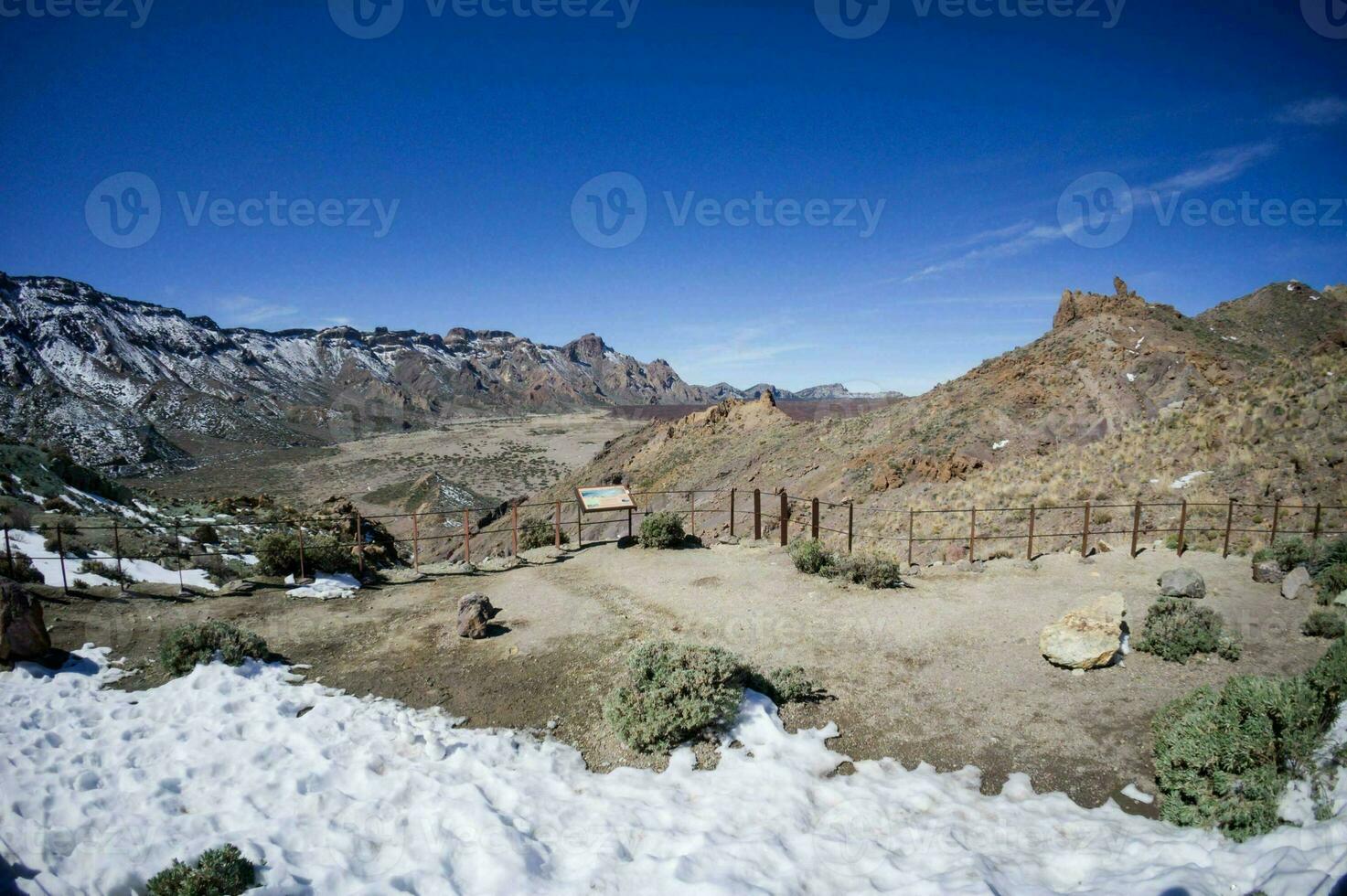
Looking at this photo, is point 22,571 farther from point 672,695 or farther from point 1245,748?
point 1245,748

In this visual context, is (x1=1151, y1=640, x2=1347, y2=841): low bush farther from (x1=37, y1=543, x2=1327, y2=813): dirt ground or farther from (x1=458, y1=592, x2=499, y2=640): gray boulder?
(x1=458, y1=592, x2=499, y2=640): gray boulder

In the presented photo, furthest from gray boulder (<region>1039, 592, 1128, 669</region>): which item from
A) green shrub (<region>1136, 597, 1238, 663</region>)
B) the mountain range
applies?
the mountain range

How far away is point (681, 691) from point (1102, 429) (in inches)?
1025

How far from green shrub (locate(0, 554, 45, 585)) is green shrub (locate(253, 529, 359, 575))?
3.17 m

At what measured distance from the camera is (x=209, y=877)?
4.38m

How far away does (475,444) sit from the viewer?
107 metres

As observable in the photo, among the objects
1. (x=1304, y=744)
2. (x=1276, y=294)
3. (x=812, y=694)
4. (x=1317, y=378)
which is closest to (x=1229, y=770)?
(x=1304, y=744)

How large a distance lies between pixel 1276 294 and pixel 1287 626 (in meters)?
51.0

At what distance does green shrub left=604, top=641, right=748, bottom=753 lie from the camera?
6.67 meters

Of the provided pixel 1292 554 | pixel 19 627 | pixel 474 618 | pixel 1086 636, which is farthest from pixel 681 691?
pixel 1292 554

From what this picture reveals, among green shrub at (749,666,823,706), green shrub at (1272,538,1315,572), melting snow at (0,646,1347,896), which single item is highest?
green shrub at (1272,538,1315,572)

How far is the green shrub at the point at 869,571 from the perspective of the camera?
11500 mm

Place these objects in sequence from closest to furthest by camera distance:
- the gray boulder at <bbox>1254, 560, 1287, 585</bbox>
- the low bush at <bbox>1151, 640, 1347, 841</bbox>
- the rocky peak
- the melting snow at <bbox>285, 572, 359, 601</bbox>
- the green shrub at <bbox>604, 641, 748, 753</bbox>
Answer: the low bush at <bbox>1151, 640, 1347, 841</bbox>
the green shrub at <bbox>604, 641, 748, 753</bbox>
the gray boulder at <bbox>1254, 560, 1287, 585</bbox>
the melting snow at <bbox>285, 572, 359, 601</bbox>
the rocky peak

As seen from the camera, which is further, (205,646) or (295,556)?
(295,556)
